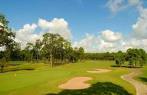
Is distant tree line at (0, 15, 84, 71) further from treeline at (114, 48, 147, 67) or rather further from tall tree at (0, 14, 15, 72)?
treeline at (114, 48, 147, 67)

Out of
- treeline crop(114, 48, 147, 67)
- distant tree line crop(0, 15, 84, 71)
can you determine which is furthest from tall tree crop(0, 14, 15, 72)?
treeline crop(114, 48, 147, 67)

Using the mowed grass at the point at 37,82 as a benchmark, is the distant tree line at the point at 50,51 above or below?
above

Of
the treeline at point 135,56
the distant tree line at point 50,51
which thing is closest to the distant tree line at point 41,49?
the distant tree line at point 50,51

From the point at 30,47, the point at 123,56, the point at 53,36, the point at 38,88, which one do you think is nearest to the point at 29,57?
the point at 30,47

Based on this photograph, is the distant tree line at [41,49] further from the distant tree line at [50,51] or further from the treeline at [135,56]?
the treeline at [135,56]

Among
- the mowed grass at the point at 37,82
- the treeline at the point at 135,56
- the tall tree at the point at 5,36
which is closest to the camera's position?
the mowed grass at the point at 37,82

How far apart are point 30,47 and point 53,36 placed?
52.0m

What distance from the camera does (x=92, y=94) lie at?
3008cm

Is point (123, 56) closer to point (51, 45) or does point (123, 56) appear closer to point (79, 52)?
point (51, 45)

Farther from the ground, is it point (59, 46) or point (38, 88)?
point (59, 46)

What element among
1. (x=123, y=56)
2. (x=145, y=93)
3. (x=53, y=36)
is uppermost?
(x=53, y=36)

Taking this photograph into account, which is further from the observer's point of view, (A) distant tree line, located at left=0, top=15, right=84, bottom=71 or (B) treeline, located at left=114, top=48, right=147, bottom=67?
(B) treeline, located at left=114, top=48, right=147, bottom=67

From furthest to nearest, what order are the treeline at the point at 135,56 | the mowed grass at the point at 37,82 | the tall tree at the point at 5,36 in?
the treeline at the point at 135,56, the tall tree at the point at 5,36, the mowed grass at the point at 37,82

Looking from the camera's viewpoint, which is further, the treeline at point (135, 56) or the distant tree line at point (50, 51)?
the treeline at point (135, 56)
